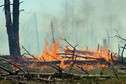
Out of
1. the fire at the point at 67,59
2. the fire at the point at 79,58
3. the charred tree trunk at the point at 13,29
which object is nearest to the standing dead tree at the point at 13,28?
the charred tree trunk at the point at 13,29

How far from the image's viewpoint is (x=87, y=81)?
20.5ft

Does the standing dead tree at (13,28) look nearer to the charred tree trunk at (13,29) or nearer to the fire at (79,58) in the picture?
the charred tree trunk at (13,29)

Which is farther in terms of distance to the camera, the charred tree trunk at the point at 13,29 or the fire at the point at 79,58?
the charred tree trunk at the point at 13,29

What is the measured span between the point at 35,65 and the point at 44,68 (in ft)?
2.11

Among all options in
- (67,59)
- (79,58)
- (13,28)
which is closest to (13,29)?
(13,28)

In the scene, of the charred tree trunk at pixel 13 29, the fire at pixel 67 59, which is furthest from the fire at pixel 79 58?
the charred tree trunk at pixel 13 29

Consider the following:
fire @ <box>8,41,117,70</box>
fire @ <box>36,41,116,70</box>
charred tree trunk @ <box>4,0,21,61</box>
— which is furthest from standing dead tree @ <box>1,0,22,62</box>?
fire @ <box>36,41,116,70</box>

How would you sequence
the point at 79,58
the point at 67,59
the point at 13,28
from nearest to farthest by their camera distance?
the point at 67,59 < the point at 79,58 < the point at 13,28

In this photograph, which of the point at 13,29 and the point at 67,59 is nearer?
the point at 67,59

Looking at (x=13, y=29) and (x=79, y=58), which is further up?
(x=13, y=29)

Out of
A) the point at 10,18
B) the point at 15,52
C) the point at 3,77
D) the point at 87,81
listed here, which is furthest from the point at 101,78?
the point at 10,18

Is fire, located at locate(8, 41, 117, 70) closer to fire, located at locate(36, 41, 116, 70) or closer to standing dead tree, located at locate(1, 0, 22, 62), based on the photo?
fire, located at locate(36, 41, 116, 70)

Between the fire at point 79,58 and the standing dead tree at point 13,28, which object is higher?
the standing dead tree at point 13,28

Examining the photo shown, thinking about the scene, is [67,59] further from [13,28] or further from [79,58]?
[13,28]
